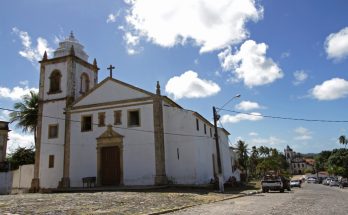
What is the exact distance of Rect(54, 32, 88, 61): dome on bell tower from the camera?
31.9 meters

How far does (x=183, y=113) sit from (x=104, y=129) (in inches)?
263

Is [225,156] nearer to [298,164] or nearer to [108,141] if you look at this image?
[108,141]

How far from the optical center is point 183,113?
27.5 m

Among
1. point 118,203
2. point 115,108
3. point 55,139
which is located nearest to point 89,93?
point 115,108

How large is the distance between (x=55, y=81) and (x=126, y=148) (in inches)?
402

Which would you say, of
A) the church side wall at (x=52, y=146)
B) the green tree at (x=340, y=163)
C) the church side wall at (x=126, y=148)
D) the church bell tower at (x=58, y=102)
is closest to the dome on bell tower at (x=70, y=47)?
the church bell tower at (x=58, y=102)

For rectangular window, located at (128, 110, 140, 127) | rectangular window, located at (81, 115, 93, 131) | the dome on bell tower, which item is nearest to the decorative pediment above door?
rectangular window, located at (128, 110, 140, 127)

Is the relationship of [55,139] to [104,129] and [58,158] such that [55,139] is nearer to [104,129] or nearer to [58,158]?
[58,158]

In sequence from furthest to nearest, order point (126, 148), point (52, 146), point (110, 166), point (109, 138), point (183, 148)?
point (52, 146) → point (109, 138) → point (110, 166) → point (126, 148) → point (183, 148)

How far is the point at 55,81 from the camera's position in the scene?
31.5 meters

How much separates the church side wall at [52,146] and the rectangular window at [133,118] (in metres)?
6.28

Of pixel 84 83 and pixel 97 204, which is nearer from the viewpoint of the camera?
pixel 97 204

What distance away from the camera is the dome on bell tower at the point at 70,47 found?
31.9m

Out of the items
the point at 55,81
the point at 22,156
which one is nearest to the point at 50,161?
the point at 55,81
